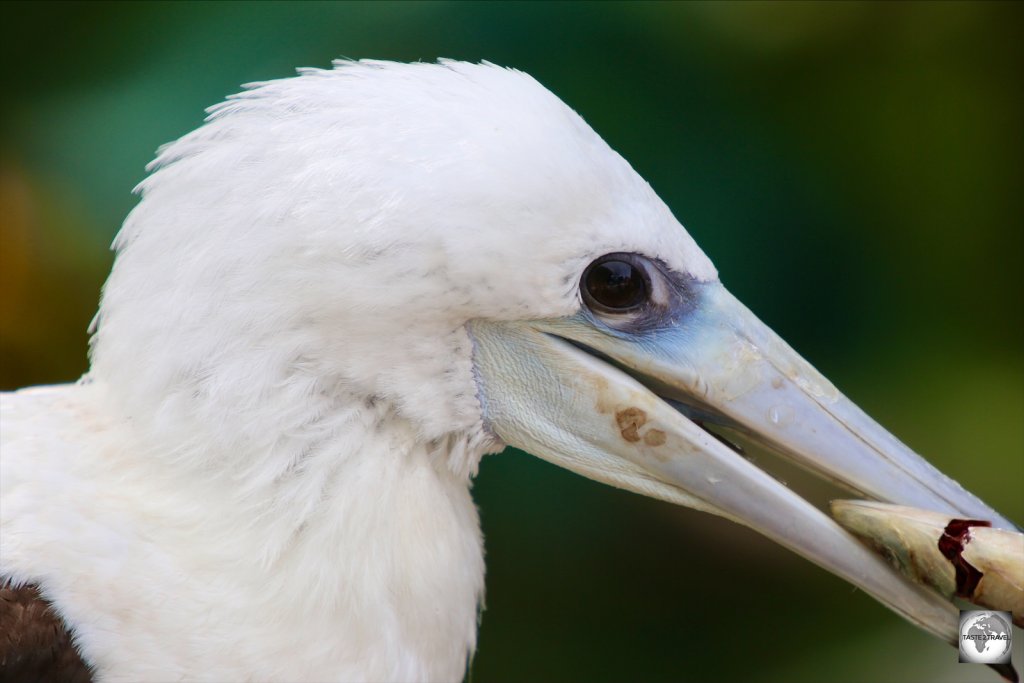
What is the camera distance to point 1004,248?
10.1 feet

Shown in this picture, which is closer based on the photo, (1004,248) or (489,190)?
(489,190)

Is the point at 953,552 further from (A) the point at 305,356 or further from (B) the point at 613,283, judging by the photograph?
(A) the point at 305,356

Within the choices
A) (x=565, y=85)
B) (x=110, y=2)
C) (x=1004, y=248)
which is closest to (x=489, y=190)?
(x=565, y=85)

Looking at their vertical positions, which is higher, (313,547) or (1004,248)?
(1004,248)

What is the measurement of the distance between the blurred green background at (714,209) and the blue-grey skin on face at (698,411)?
1.53 m

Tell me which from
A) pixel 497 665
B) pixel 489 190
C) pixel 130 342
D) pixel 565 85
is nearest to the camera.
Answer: pixel 489 190

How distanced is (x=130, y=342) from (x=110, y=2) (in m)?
1.85

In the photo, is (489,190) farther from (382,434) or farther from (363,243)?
(382,434)

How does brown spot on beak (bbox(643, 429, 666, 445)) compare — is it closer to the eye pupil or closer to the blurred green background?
the eye pupil

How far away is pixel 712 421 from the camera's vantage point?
1306 mm

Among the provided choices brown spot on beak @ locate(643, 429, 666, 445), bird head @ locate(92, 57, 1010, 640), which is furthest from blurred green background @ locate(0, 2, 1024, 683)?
brown spot on beak @ locate(643, 429, 666, 445)

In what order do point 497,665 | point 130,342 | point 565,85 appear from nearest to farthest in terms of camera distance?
point 130,342, point 565,85, point 497,665

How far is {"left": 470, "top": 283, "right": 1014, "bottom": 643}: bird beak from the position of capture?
124 cm

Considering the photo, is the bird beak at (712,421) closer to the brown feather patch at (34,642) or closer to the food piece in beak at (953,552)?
the food piece in beak at (953,552)
